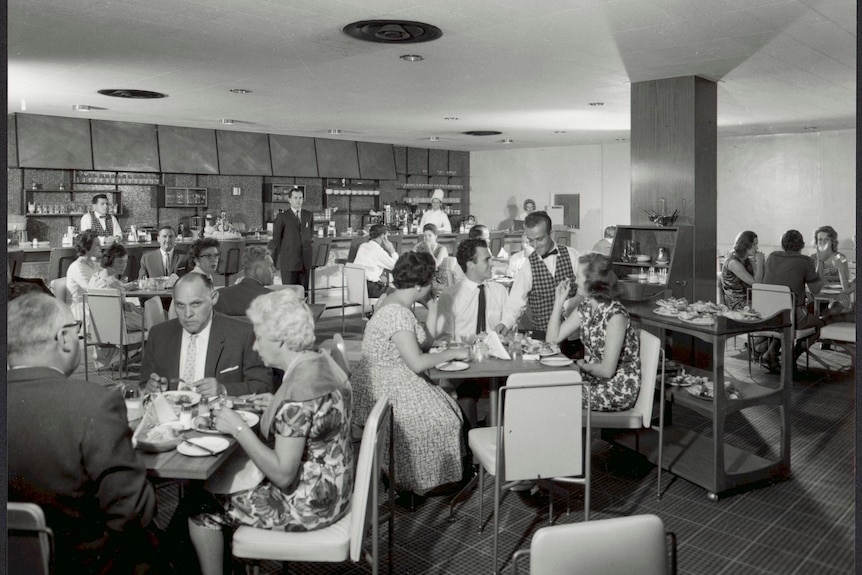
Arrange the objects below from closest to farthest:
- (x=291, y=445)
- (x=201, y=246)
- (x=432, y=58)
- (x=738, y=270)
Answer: (x=291, y=445) < (x=432, y=58) < (x=201, y=246) < (x=738, y=270)

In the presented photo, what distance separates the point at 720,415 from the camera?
12.9ft

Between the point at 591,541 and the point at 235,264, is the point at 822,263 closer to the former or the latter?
the point at 591,541

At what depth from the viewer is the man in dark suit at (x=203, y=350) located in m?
3.41

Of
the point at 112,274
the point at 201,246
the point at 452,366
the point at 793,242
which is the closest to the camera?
the point at 452,366

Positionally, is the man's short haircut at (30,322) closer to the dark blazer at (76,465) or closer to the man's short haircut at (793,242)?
the dark blazer at (76,465)

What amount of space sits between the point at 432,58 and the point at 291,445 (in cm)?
444

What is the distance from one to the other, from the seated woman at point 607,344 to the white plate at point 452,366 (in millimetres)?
706

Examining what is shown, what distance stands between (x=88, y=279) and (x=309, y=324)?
15.6 ft

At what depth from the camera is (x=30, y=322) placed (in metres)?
1.92

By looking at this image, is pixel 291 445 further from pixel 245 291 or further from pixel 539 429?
pixel 245 291

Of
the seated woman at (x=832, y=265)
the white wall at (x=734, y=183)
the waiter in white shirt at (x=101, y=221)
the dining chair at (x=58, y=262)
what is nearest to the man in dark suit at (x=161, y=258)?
the dining chair at (x=58, y=262)

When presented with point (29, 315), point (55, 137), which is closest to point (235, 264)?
point (55, 137)

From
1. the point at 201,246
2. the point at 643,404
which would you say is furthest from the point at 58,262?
the point at 643,404

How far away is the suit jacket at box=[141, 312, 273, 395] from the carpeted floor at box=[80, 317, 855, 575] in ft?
2.76
